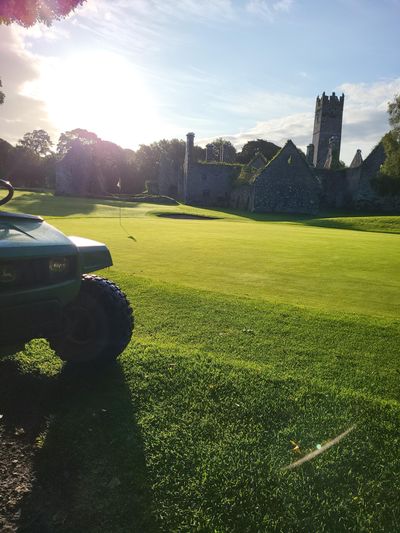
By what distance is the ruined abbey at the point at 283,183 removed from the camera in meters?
41.8

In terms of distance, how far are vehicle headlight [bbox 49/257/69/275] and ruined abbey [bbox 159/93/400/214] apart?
3969cm

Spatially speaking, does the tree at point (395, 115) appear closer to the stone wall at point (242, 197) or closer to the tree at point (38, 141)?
the stone wall at point (242, 197)

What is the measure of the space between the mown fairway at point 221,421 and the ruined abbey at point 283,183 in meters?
Answer: 37.5

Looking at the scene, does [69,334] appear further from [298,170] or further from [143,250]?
[298,170]

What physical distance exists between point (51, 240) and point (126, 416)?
4.34 feet

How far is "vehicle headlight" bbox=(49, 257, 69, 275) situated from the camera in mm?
2891

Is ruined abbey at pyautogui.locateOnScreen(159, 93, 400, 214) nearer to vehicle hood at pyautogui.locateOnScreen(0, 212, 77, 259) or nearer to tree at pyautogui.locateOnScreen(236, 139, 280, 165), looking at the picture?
tree at pyautogui.locateOnScreen(236, 139, 280, 165)

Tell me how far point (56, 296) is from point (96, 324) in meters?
0.65

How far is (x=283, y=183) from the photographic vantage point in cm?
4181

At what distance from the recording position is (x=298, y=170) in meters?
42.1

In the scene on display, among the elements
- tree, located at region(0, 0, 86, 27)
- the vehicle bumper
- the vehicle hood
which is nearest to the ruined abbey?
tree, located at region(0, 0, 86, 27)

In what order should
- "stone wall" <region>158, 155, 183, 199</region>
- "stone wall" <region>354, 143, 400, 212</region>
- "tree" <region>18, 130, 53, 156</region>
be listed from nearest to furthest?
"stone wall" <region>354, 143, 400, 212</region> < "stone wall" <region>158, 155, 183, 199</region> < "tree" <region>18, 130, 53, 156</region>

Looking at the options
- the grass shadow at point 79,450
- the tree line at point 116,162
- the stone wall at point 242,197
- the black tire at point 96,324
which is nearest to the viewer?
the grass shadow at point 79,450

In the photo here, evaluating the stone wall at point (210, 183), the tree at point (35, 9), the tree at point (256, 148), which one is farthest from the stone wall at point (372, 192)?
the tree at point (35, 9)
